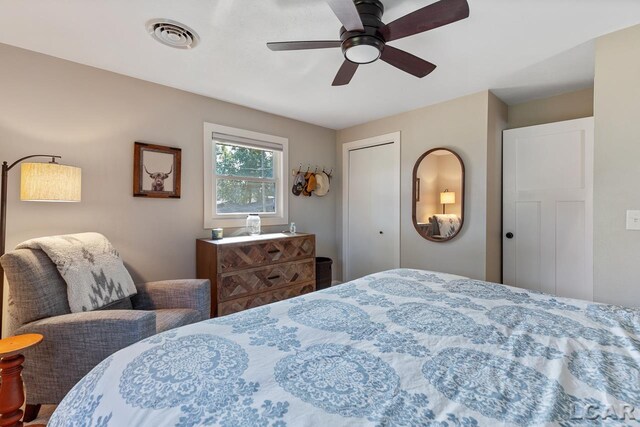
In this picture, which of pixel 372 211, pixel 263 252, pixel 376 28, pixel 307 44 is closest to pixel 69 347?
pixel 263 252

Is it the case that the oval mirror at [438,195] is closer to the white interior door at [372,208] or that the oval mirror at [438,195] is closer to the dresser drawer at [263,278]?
the white interior door at [372,208]

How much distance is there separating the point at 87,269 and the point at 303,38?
2060 mm

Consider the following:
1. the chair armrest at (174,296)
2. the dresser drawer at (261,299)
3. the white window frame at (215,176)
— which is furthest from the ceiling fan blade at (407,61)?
the dresser drawer at (261,299)

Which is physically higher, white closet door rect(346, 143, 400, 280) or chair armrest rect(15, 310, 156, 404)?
white closet door rect(346, 143, 400, 280)

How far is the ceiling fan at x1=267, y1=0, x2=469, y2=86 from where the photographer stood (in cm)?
132

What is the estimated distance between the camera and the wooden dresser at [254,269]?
2582mm

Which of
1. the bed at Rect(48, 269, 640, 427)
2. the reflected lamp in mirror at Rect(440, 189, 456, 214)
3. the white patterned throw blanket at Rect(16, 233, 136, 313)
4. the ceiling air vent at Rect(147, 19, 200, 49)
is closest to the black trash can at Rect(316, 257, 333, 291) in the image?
the reflected lamp in mirror at Rect(440, 189, 456, 214)

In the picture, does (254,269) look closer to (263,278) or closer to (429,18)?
(263,278)

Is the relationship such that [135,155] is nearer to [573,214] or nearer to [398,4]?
[398,4]

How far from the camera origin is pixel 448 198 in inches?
123

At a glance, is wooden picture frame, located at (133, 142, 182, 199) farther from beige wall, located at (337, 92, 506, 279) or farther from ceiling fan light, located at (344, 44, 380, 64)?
beige wall, located at (337, 92, 506, 279)

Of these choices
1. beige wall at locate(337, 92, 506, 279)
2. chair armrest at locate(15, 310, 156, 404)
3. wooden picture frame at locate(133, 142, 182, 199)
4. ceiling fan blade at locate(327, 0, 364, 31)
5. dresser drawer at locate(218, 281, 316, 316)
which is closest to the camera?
ceiling fan blade at locate(327, 0, 364, 31)

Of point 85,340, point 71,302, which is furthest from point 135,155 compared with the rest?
point 85,340

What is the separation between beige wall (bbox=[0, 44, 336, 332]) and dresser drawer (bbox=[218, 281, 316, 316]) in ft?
1.91
